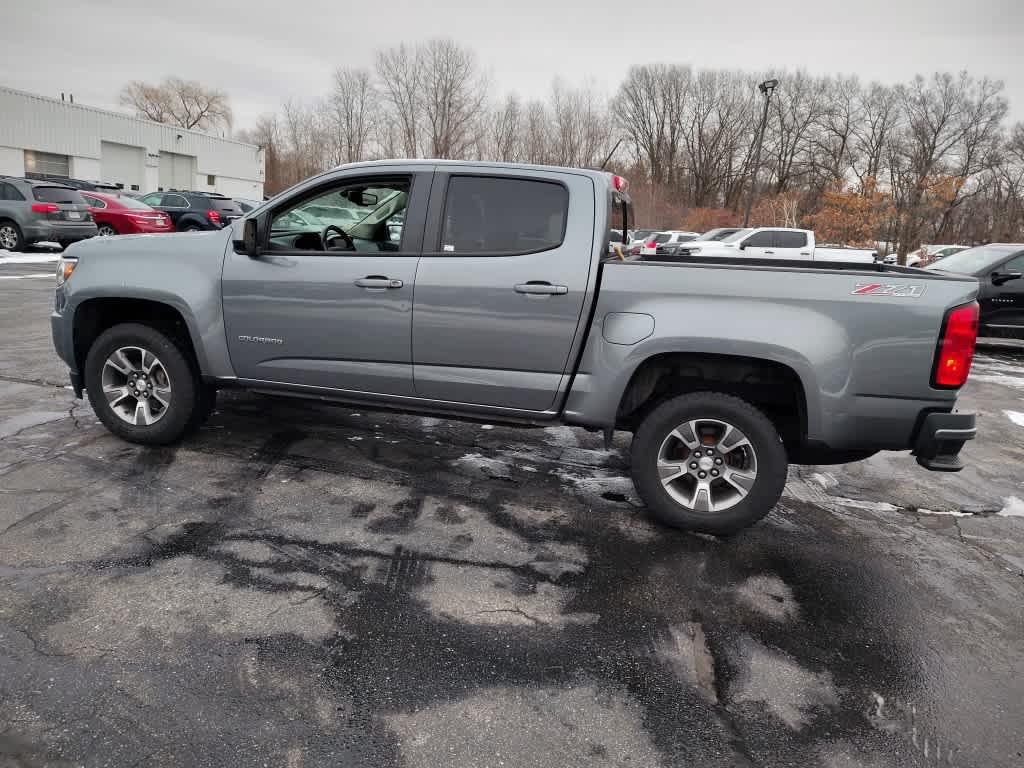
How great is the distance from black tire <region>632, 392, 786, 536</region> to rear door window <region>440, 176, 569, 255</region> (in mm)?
1140

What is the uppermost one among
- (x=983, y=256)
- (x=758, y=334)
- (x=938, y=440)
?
(x=983, y=256)

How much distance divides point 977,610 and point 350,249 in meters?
3.86

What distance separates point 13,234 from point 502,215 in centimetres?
1700

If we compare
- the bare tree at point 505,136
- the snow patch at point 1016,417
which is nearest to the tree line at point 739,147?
the bare tree at point 505,136

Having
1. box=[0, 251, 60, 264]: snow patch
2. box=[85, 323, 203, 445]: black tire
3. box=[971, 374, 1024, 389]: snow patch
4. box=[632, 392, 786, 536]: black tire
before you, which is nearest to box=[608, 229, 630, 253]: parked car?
box=[632, 392, 786, 536]: black tire

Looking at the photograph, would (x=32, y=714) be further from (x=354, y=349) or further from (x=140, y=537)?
(x=354, y=349)

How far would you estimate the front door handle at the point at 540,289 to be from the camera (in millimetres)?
3730

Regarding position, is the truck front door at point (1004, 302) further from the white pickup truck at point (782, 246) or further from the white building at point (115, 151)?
the white building at point (115, 151)

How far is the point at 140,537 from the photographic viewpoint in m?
3.43

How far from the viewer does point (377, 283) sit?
400 centimetres

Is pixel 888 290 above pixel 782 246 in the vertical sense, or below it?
below

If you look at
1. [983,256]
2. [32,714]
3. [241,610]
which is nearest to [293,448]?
[241,610]

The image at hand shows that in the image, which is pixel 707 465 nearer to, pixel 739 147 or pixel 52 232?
pixel 52 232

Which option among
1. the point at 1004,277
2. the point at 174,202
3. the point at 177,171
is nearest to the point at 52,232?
the point at 174,202
